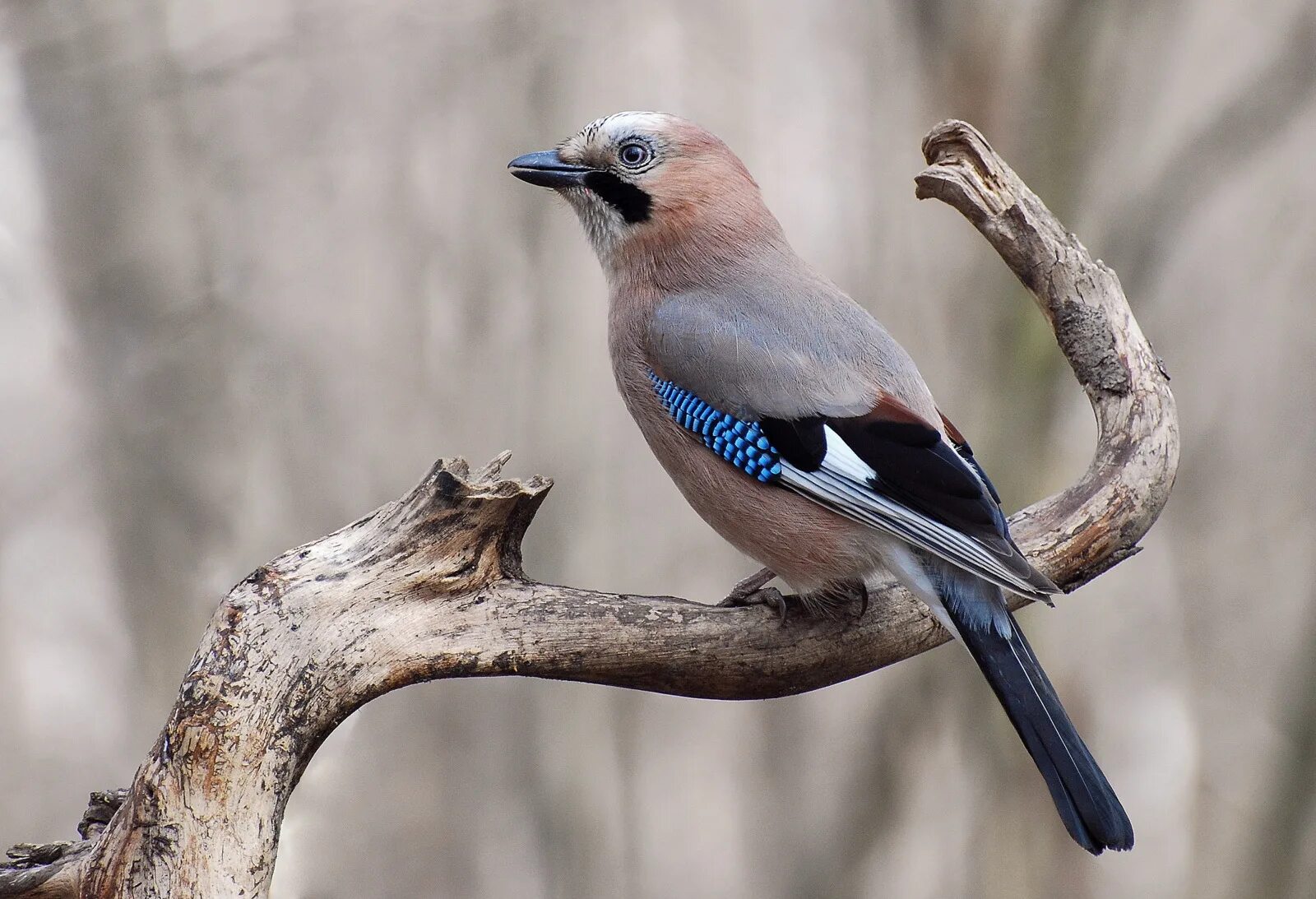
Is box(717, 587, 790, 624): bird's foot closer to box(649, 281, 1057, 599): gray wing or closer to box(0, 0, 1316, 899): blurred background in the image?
Answer: box(649, 281, 1057, 599): gray wing

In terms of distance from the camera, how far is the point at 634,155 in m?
2.57

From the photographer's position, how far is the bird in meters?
2.01

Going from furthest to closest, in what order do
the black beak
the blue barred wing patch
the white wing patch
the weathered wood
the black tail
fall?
the black beak
the blue barred wing patch
the white wing patch
the black tail
the weathered wood

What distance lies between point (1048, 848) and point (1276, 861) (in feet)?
2.32

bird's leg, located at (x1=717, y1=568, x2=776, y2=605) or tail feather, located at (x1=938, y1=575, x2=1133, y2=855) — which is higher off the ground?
bird's leg, located at (x1=717, y1=568, x2=776, y2=605)

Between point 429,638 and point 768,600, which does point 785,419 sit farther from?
point 429,638

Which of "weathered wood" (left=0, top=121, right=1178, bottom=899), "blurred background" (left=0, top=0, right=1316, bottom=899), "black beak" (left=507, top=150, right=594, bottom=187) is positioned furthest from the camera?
"blurred background" (left=0, top=0, right=1316, bottom=899)

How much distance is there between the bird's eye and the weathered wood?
0.61 meters

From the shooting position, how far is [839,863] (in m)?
3.99

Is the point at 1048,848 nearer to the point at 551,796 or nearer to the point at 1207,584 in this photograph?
the point at 1207,584

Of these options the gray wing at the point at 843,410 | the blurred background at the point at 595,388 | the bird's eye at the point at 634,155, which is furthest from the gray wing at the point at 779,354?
→ the blurred background at the point at 595,388

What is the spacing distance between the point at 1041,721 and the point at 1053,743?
0.12 feet

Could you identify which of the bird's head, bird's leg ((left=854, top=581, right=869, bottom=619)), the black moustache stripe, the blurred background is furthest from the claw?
the blurred background

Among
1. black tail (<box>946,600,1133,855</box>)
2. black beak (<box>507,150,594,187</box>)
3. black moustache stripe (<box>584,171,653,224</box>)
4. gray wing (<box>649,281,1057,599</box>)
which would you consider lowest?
black tail (<box>946,600,1133,855</box>)
